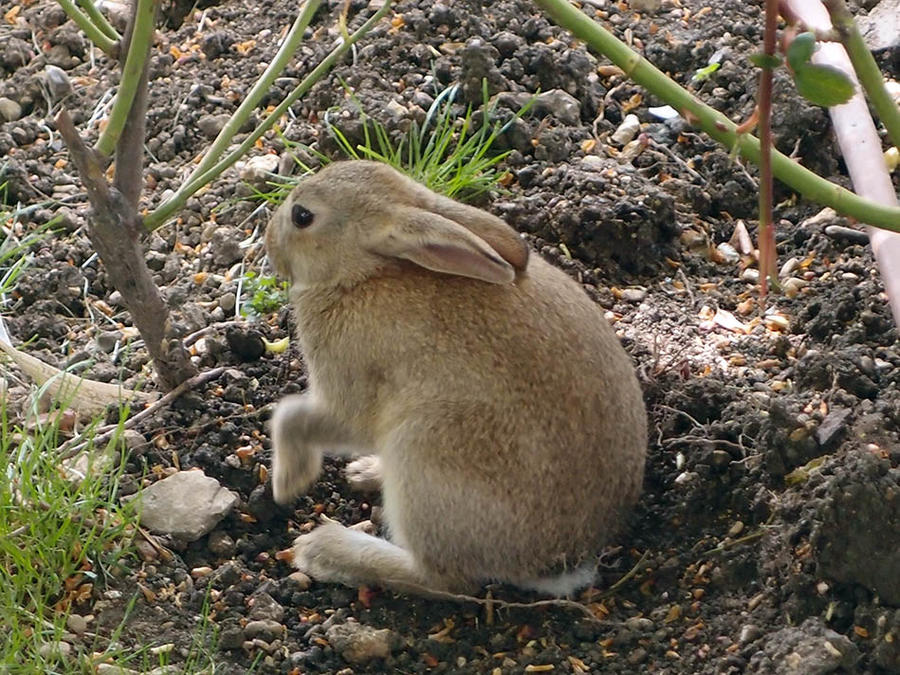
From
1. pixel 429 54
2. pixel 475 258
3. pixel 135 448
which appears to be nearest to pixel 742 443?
pixel 475 258

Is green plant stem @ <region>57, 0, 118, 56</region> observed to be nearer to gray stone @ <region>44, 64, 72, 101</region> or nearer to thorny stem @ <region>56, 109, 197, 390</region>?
thorny stem @ <region>56, 109, 197, 390</region>

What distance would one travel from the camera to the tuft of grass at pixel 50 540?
4020 mm

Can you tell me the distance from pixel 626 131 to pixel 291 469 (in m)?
2.38

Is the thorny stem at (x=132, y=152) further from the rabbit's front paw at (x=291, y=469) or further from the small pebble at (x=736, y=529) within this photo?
the small pebble at (x=736, y=529)

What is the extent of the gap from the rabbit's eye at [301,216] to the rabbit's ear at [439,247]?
27cm

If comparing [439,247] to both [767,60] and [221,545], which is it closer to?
[221,545]

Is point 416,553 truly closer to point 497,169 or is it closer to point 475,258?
point 475,258

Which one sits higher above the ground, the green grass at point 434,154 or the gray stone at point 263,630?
the green grass at point 434,154

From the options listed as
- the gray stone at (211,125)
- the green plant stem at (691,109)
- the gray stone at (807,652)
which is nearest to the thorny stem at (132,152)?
the gray stone at (211,125)

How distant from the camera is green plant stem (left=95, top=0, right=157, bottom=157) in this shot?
399 centimetres

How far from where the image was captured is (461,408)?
13.9ft

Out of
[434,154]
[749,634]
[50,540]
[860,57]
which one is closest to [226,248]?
→ [434,154]

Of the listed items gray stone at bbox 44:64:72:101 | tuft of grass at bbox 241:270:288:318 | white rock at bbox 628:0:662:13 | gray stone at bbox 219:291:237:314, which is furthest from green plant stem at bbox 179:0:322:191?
white rock at bbox 628:0:662:13

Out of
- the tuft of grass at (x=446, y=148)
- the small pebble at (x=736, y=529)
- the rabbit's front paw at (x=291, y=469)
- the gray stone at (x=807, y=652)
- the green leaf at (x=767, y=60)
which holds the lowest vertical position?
the gray stone at (x=807, y=652)
